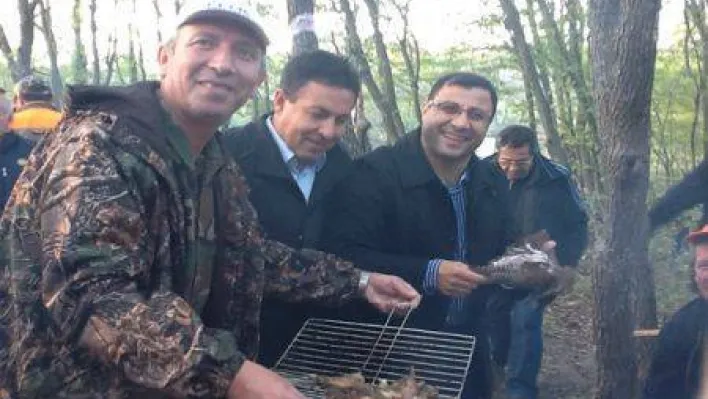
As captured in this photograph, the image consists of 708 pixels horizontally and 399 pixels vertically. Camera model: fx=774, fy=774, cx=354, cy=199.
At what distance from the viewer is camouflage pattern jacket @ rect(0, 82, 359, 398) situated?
1833mm

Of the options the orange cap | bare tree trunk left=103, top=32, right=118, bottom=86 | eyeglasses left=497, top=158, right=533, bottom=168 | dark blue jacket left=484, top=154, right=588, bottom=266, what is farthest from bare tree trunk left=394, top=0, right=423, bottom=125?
the orange cap

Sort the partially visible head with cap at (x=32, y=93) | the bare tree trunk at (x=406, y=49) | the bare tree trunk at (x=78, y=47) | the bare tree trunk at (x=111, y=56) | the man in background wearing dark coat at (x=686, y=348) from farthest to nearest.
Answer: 1. the bare tree trunk at (x=78, y=47)
2. the bare tree trunk at (x=111, y=56)
3. the bare tree trunk at (x=406, y=49)
4. the partially visible head with cap at (x=32, y=93)
5. the man in background wearing dark coat at (x=686, y=348)

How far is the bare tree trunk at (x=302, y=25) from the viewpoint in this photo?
6172mm

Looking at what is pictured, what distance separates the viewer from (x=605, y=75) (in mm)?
4492

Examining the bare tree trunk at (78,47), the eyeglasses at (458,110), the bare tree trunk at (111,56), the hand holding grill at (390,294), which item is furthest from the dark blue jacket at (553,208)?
the bare tree trunk at (78,47)

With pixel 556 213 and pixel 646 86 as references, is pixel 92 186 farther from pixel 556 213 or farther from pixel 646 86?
pixel 556 213

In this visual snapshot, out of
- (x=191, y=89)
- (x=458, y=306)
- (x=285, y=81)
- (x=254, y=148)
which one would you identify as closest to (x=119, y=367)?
(x=191, y=89)

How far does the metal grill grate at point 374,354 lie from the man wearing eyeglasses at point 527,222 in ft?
9.37

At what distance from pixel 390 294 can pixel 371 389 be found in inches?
27.6

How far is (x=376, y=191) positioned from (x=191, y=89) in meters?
1.53

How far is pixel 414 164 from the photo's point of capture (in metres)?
3.78

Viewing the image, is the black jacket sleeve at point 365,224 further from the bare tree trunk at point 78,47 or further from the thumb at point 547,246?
the bare tree trunk at point 78,47

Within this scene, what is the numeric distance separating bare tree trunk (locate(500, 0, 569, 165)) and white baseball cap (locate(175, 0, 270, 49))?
33.9 ft

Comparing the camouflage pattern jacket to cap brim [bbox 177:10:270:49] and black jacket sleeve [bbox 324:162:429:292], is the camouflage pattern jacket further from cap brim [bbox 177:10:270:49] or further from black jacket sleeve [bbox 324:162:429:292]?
black jacket sleeve [bbox 324:162:429:292]
